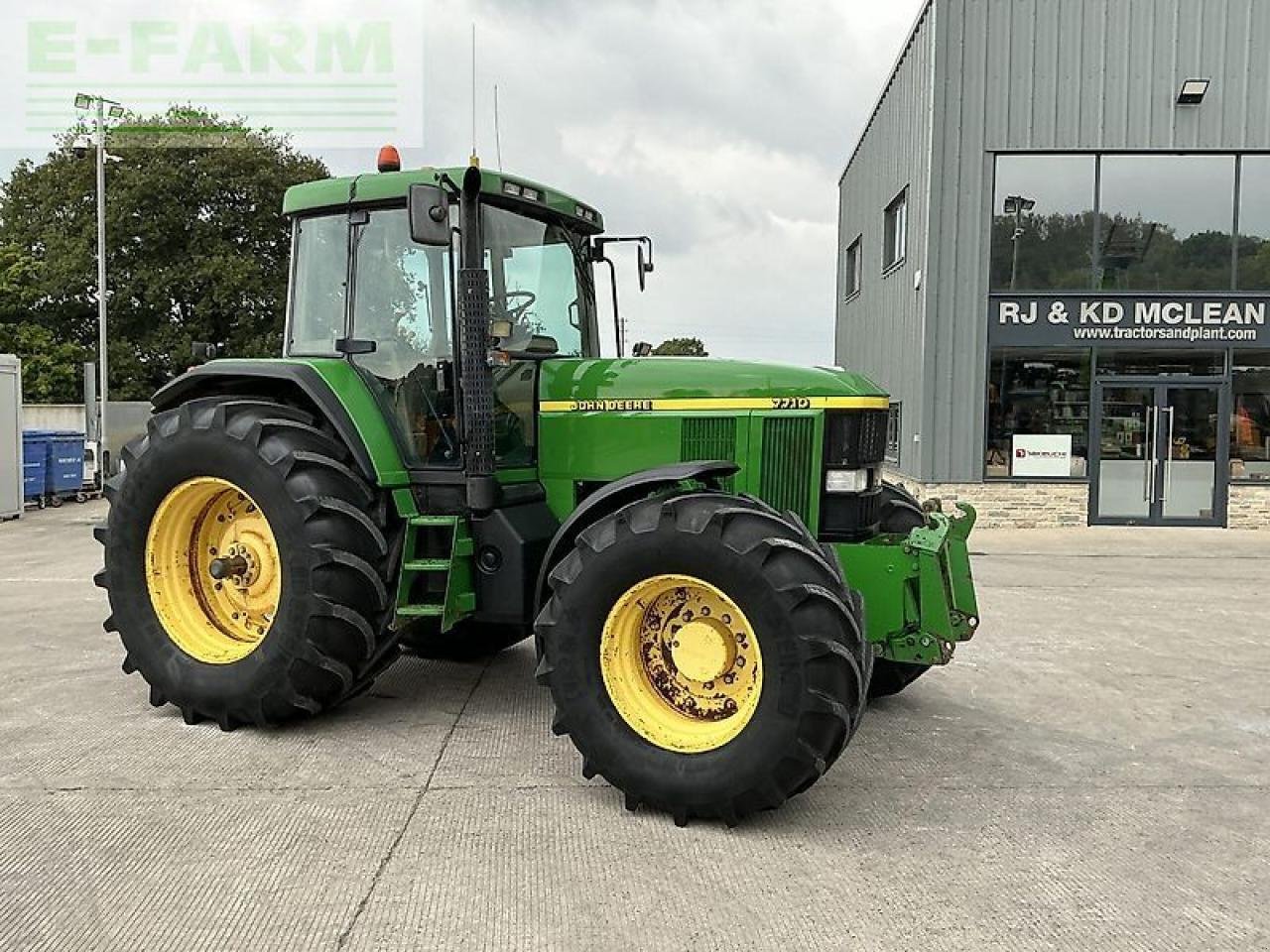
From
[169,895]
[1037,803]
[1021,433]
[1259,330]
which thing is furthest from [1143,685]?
[1259,330]

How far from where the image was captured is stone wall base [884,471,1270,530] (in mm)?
15062

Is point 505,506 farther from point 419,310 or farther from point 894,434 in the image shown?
point 894,434

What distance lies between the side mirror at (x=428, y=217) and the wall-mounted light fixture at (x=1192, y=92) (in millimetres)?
13120

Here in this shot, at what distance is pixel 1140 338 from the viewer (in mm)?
14898

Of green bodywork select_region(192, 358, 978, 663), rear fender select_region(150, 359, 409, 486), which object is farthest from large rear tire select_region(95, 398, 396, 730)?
green bodywork select_region(192, 358, 978, 663)

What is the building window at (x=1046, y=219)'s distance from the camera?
15.0 m

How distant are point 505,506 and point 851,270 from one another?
2097cm

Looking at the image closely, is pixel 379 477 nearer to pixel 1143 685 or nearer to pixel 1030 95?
pixel 1143 685

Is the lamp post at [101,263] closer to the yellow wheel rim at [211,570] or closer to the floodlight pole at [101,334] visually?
the floodlight pole at [101,334]

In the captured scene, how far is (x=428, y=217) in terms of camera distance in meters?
4.71

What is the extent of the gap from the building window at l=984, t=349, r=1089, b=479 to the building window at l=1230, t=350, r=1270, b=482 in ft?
6.51

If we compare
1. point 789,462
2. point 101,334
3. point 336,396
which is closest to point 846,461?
point 789,462

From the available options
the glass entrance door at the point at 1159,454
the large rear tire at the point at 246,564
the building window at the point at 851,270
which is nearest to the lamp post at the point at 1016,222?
the glass entrance door at the point at 1159,454

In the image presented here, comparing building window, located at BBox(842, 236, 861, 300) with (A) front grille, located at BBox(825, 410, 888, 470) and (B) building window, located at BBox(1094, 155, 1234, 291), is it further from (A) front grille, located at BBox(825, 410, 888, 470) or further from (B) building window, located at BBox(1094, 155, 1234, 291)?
(A) front grille, located at BBox(825, 410, 888, 470)
